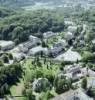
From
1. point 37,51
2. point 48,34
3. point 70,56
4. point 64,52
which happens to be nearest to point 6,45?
point 37,51

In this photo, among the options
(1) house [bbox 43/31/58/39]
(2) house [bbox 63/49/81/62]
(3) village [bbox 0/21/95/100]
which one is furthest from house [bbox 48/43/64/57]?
(1) house [bbox 43/31/58/39]

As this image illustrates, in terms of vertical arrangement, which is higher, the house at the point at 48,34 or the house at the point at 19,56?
the house at the point at 48,34

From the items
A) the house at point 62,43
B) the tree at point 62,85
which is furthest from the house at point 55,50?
the tree at point 62,85

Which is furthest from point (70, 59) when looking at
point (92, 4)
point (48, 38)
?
point (92, 4)

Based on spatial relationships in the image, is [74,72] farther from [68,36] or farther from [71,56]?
[68,36]

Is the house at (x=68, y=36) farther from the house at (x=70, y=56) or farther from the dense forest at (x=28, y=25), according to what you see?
the house at (x=70, y=56)

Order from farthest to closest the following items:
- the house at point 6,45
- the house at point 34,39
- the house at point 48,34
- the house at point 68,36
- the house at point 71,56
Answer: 1. the house at point 48,34
2. the house at point 68,36
3. the house at point 34,39
4. the house at point 6,45
5. the house at point 71,56

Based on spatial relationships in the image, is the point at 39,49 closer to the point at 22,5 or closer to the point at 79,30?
the point at 79,30
